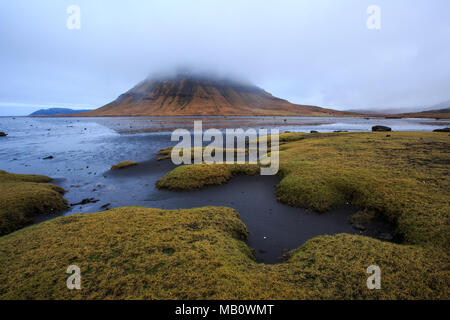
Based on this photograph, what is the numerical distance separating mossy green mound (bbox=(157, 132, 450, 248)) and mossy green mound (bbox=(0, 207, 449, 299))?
7.26ft

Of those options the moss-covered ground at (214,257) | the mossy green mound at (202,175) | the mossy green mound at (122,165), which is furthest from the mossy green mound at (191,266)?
the mossy green mound at (122,165)

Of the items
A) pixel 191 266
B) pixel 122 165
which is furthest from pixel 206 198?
pixel 122 165

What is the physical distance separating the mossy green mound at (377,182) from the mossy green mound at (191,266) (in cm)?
221

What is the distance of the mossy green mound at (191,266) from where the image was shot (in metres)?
4.65

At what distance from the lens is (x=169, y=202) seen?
42.6 ft

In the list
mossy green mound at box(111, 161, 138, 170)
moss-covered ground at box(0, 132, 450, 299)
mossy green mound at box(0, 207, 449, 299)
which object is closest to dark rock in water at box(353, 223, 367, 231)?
moss-covered ground at box(0, 132, 450, 299)

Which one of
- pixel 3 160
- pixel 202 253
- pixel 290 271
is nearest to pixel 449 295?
pixel 290 271

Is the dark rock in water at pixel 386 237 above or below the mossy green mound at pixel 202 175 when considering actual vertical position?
below

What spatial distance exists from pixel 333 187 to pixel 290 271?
811 centimetres

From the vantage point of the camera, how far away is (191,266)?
5465 millimetres

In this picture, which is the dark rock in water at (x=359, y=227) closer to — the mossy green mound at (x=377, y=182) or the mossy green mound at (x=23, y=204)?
the mossy green mound at (x=377, y=182)

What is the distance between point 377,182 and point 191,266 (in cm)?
1135

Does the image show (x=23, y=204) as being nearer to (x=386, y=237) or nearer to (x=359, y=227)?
(x=359, y=227)

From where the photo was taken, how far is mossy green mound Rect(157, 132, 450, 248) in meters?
7.65
